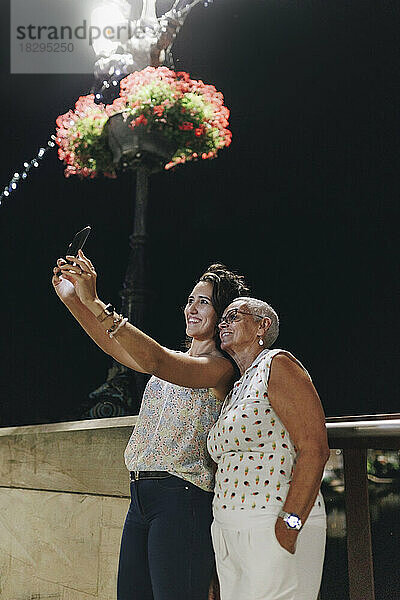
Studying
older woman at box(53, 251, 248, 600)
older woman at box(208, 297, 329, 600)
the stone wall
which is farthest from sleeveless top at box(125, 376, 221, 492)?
the stone wall

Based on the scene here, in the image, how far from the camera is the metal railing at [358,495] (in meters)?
1.36

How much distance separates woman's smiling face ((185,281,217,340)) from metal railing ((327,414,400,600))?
1.31ft

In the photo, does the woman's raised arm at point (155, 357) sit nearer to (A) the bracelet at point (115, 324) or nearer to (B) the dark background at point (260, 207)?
(A) the bracelet at point (115, 324)

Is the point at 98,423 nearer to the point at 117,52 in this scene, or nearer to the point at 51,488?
the point at 51,488

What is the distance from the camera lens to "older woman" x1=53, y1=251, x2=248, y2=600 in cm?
149

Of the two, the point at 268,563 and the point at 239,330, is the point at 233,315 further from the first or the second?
the point at 268,563

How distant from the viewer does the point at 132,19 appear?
3.89 meters

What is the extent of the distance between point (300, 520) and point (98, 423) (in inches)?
49.8

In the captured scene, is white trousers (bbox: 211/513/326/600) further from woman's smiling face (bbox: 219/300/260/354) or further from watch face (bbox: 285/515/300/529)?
woman's smiling face (bbox: 219/300/260/354)

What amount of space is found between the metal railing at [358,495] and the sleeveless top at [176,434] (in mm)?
314

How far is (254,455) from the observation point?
1.37 meters

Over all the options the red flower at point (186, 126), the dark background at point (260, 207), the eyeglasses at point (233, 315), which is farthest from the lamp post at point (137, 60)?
the eyeglasses at point (233, 315)

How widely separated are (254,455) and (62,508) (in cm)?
145

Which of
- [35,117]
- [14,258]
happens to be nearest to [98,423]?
[14,258]
